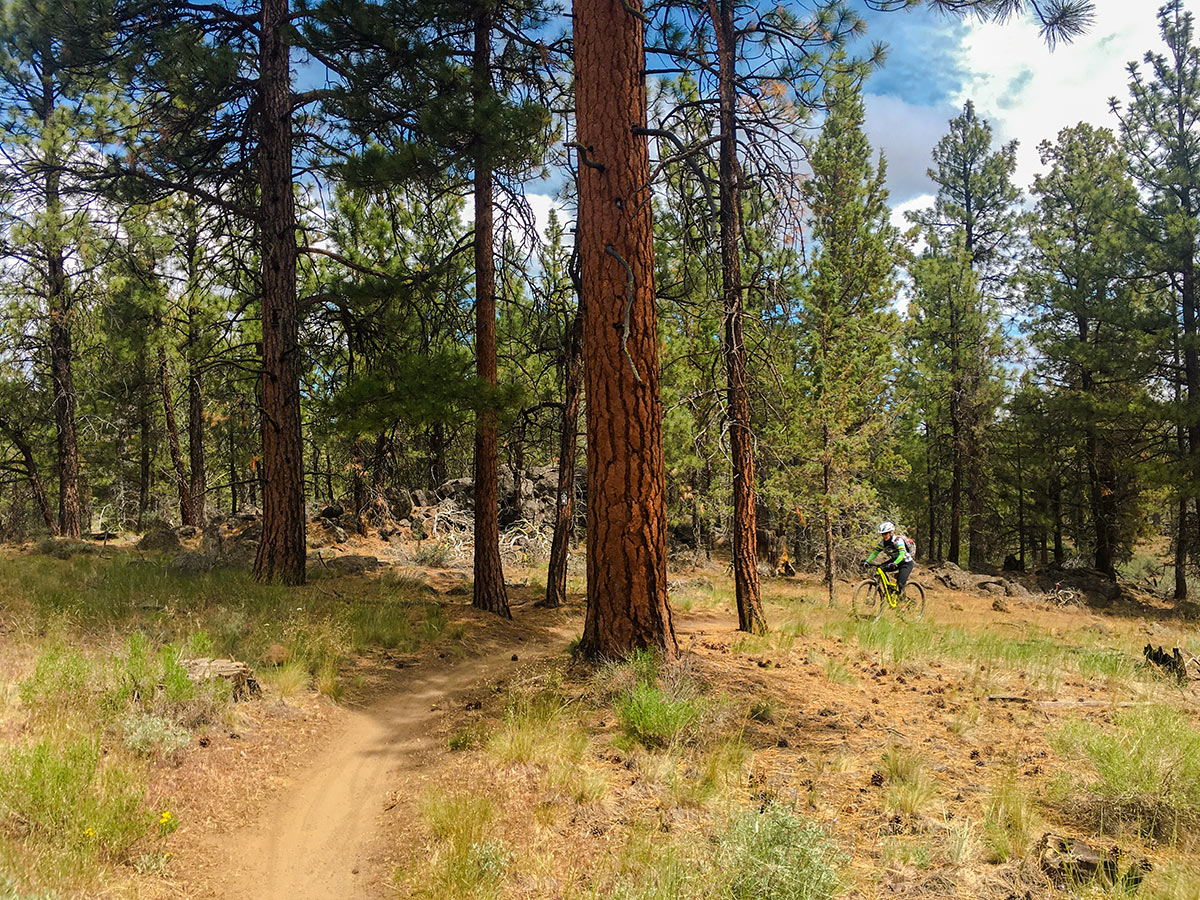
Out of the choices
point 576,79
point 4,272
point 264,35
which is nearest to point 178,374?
point 4,272

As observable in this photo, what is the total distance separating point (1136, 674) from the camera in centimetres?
685

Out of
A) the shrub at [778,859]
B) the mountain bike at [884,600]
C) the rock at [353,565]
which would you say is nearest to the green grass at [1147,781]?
the shrub at [778,859]

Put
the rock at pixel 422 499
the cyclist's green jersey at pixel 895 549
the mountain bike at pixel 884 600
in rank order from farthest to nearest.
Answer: the rock at pixel 422 499
the mountain bike at pixel 884 600
the cyclist's green jersey at pixel 895 549

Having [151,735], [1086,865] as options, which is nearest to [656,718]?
[1086,865]

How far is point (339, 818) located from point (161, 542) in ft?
47.0

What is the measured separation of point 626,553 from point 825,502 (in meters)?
10.7

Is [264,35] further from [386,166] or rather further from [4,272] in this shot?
[4,272]

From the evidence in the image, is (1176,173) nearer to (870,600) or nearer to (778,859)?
(870,600)

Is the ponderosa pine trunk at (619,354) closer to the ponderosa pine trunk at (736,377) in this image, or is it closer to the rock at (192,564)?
the ponderosa pine trunk at (736,377)

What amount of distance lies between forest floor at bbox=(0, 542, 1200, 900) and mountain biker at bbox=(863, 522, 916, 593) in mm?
4661

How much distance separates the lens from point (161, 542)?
14969 mm

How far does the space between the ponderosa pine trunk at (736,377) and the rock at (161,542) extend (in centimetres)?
1326

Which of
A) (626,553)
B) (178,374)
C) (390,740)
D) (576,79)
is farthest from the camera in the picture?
(178,374)

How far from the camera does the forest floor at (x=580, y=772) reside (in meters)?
2.80
